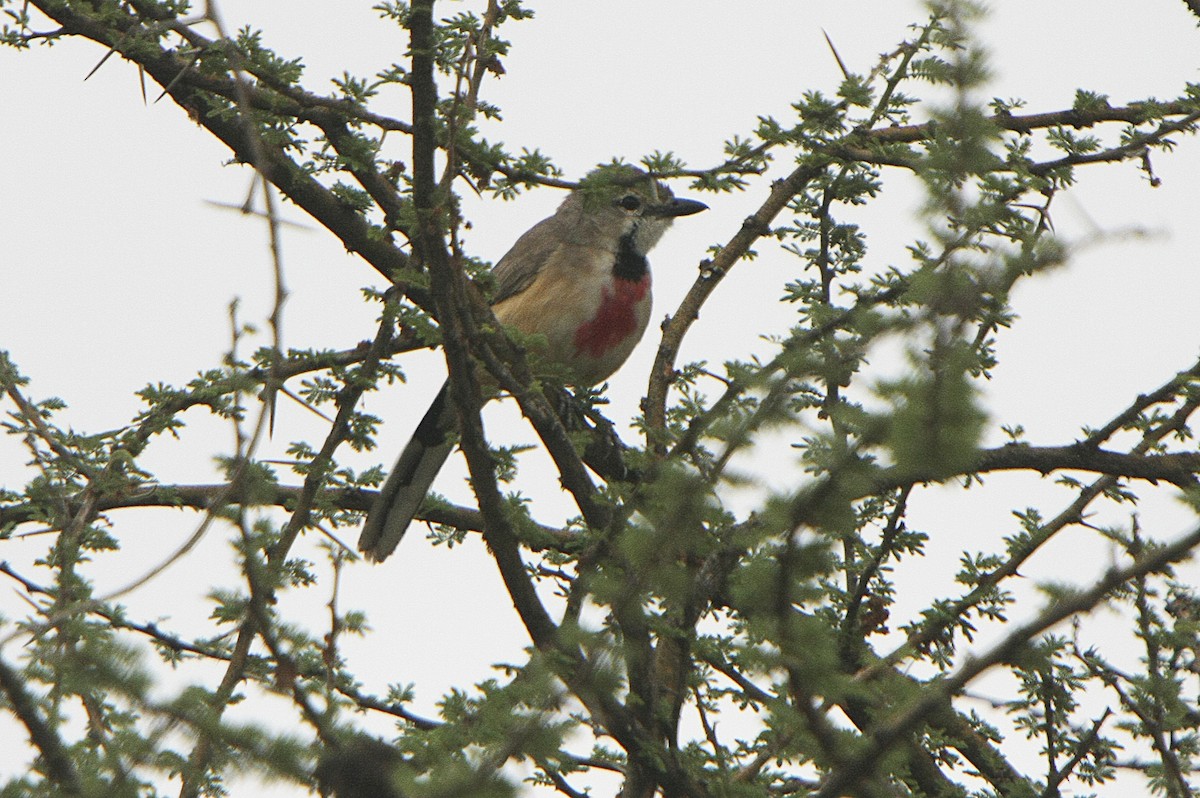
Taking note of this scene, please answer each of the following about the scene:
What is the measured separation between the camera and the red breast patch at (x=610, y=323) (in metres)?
6.73

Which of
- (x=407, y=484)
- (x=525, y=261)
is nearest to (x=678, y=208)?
(x=525, y=261)

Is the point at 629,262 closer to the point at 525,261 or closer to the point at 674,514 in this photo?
the point at 525,261

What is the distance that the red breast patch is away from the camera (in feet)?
22.1

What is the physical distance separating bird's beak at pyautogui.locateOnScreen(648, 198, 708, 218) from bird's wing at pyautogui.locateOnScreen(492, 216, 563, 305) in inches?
21.7

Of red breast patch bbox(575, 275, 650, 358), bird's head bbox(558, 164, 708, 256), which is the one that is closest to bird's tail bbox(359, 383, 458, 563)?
red breast patch bbox(575, 275, 650, 358)

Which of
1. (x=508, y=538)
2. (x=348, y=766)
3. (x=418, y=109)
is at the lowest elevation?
(x=348, y=766)

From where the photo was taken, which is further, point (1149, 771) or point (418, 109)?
point (1149, 771)

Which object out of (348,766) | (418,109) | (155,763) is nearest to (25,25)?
(418,109)

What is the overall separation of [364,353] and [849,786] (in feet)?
9.30

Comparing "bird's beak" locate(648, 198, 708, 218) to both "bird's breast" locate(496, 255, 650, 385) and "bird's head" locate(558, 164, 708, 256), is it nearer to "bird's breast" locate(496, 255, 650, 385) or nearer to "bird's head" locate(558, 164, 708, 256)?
"bird's head" locate(558, 164, 708, 256)

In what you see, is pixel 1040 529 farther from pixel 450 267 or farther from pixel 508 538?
pixel 450 267

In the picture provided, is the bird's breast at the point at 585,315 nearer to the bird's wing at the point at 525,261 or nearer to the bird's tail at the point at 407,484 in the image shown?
the bird's wing at the point at 525,261

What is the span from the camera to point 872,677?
10.6 feet

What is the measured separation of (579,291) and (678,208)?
3.14ft
